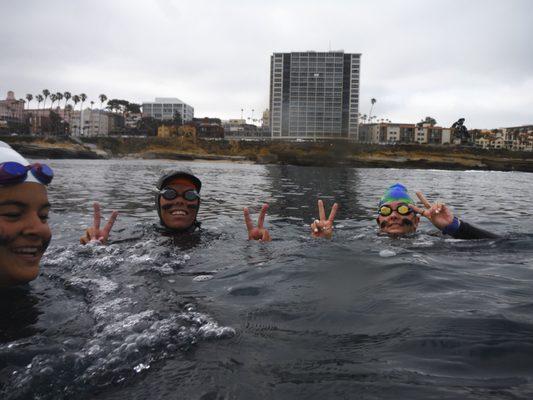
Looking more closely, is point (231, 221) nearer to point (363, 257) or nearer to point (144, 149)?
point (363, 257)

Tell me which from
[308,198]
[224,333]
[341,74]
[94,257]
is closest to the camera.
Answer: [224,333]

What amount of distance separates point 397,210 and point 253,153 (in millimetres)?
90891

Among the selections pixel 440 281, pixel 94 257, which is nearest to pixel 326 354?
pixel 440 281

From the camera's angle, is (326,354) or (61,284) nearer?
(326,354)

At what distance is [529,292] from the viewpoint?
494cm

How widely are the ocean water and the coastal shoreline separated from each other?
194ft

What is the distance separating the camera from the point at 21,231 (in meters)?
3.71

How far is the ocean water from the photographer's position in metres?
2.72

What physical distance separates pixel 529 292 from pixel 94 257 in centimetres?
593

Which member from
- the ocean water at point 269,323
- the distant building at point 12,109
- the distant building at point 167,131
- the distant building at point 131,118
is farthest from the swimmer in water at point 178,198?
the distant building at point 12,109

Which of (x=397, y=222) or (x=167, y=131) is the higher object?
(x=167, y=131)

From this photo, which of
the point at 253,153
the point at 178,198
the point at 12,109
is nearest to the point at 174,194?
the point at 178,198

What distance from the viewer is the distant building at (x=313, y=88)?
4959 centimetres

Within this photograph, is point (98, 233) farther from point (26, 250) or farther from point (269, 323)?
point (269, 323)
